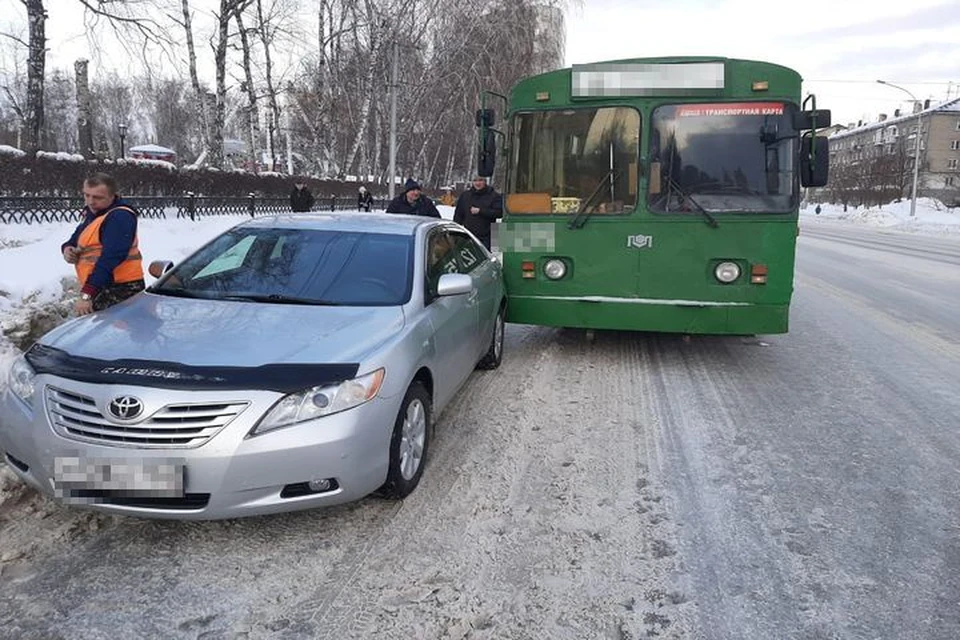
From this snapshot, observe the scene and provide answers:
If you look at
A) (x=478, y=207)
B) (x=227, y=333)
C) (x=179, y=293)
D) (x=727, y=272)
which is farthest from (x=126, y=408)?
(x=478, y=207)

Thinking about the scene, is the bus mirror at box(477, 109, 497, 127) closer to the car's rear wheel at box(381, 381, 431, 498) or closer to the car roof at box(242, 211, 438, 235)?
the car roof at box(242, 211, 438, 235)

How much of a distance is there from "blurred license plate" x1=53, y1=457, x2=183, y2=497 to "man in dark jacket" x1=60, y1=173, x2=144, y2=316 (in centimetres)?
210

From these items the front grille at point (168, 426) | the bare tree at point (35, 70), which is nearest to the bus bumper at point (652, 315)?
the front grille at point (168, 426)

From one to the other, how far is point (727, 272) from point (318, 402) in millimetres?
4438

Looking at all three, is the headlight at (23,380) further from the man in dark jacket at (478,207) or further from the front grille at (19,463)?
the man in dark jacket at (478,207)

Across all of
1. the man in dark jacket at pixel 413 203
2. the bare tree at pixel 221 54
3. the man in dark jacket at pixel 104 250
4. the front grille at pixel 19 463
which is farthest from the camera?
the bare tree at pixel 221 54

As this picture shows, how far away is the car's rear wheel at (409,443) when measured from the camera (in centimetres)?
354

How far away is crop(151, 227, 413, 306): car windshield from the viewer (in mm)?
4211

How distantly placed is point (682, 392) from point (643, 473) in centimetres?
188

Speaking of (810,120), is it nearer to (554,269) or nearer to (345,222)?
(554,269)

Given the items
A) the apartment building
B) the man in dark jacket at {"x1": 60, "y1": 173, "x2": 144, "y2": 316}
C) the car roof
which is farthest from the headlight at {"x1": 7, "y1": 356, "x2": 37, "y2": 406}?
the apartment building

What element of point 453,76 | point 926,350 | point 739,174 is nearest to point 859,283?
point 926,350

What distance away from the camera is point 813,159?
6297 millimetres

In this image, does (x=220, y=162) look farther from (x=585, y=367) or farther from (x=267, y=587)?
(x=267, y=587)
